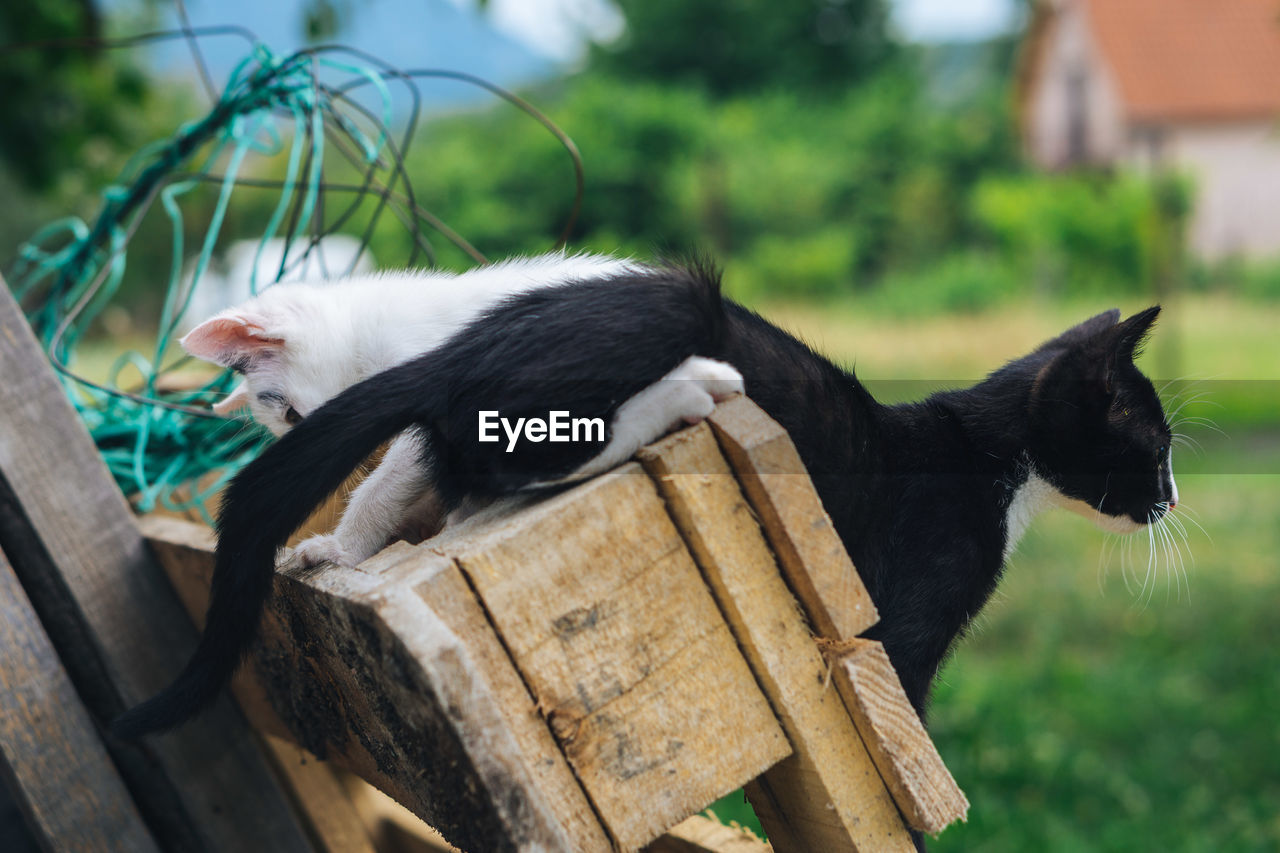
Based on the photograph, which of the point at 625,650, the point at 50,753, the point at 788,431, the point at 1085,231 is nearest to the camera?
the point at 625,650

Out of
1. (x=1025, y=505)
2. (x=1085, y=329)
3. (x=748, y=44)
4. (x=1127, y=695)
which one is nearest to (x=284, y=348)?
(x=1025, y=505)

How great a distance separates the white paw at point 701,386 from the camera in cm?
110

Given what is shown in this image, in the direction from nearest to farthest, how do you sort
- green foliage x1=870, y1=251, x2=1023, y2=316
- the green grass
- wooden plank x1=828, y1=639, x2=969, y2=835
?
wooden plank x1=828, y1=639, x2=969, y2=835 < the green grass < green foliage x1=870, y1=251, x2=1023, y2=316

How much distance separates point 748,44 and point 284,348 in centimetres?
1681

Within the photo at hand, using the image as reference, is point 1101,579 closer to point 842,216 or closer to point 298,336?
point 298,336

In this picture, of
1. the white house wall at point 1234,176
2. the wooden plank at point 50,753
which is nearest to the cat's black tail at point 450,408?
the wooden plank at point 50,753

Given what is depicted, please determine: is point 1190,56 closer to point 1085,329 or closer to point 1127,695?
point 1127,695

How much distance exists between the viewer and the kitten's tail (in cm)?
113

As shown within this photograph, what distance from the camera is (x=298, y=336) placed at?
152 centimetres

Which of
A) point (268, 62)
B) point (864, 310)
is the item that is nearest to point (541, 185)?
point (864, 310)

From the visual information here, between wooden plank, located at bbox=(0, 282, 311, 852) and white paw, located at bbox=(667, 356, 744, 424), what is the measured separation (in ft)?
2.99

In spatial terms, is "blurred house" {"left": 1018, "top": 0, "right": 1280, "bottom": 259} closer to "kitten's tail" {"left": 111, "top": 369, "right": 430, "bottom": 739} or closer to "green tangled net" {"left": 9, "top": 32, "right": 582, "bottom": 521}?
"green tangled net" {"left": 9, "top": 32, "right": 582, "bottom": 521}

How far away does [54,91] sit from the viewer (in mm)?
4344

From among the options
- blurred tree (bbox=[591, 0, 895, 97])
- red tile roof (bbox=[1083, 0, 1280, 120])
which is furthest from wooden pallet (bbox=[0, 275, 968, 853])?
red tile roof (bbox=[1083, 0, 1280, 120])
